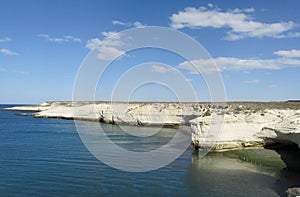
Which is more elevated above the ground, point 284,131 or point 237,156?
point 284,131

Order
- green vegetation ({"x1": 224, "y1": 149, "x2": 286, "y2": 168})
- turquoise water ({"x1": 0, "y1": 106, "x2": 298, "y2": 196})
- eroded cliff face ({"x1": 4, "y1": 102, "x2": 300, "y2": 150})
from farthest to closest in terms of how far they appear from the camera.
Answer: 1. green vegetation ({"x1": 224, "y1": 149, "x2": 286, "y2": 168})
2. eroded cliff face ({"x1": 4, "y1": 102, "x2": 300, "y2": 150})
3. turquoise water ({"x1": 0, "y1": 106, "x2": 298, "y2": 196})

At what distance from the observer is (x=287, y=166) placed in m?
30.2

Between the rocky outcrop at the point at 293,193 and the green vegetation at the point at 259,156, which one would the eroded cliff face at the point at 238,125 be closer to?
the green vegetation at the point at 259,156

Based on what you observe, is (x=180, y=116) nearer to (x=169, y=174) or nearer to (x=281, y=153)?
(x=281, y=153)

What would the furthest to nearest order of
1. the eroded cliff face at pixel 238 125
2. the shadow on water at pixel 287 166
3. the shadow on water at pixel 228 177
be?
1. the eroded cliff face at pixel 238 125
2. the shadow on water at pixel 287 166
3. the shadow on water at pixel 228 177

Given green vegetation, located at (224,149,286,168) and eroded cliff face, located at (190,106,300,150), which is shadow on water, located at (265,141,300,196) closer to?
green vegetation, located at (224,149,286,168)

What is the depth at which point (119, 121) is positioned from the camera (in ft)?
291

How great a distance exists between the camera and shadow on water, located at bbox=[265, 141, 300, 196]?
24.0 meters

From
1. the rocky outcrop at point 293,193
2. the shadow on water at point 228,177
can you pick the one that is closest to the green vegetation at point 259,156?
the shadow on water at point 228,177

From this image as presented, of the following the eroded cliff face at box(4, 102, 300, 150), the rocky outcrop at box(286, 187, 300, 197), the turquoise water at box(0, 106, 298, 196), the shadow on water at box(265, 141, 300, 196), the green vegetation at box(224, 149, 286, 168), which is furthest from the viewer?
the green vegetation at box(224, 149, 286, 168)

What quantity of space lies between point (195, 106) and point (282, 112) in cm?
3546

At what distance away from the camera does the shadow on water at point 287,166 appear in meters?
24.0

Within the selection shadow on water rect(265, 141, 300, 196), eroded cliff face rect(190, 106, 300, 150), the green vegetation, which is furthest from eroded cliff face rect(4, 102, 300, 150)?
shadow on water rect(265, 141, 300, 196)

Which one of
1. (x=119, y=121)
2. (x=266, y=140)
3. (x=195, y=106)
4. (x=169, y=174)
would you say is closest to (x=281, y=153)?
(x=266, y=140)
